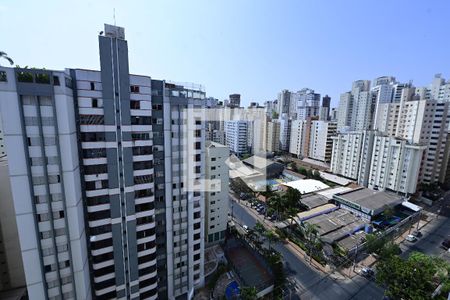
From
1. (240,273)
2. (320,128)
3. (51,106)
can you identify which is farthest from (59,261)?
(320,128)

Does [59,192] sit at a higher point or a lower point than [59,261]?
higher

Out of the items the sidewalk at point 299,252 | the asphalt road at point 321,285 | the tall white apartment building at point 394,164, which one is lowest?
the asphalt road at point 321,285

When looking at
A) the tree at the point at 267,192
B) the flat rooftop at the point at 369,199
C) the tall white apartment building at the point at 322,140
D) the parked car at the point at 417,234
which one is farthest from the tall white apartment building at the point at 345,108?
the parked car at the point at 417,234

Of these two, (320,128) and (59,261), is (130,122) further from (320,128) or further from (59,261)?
(320,128)

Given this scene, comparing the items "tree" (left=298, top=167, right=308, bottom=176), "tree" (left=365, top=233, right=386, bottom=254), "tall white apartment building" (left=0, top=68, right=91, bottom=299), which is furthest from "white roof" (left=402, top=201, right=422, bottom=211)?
"tall white apartment building" (left=0, top=68, right=91, bottom=299)

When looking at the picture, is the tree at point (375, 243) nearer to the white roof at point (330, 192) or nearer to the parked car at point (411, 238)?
the parked car at point (411, 238)

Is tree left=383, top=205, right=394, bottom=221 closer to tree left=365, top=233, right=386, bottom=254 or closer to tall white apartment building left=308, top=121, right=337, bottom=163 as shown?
tree left=365, top=233, right=386, bottom=254

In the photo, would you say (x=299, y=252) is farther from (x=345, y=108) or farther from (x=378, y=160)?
(x=345, y=108)
